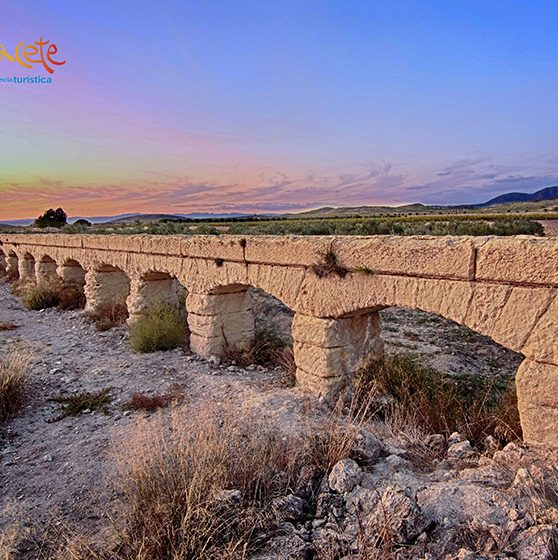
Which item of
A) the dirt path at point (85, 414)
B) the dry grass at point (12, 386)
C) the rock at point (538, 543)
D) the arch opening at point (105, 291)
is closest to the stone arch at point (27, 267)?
the arch opening at point (105, 291)

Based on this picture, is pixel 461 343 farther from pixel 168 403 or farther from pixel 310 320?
pixel 168 403

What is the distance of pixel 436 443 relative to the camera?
387 centimetres

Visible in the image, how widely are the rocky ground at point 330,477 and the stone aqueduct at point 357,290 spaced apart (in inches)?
19.8

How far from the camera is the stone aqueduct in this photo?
362 centimetres

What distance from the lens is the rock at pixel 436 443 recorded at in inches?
151

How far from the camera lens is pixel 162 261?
807 centimetres

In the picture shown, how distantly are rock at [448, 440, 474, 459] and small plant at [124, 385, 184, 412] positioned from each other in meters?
2.91

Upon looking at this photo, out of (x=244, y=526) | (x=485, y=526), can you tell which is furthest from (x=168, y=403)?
(x=485, y=526)

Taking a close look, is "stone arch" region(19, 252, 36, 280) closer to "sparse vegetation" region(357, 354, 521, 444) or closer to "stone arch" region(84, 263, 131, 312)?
"stone arch" region(84, 263, 131, 312)

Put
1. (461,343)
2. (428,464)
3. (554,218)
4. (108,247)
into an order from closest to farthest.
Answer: (428,464)
(461,343)
(108,247)
(554,218)

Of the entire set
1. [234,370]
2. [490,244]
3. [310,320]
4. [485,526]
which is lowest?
[234,370]

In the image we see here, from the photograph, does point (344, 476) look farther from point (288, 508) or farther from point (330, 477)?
point (288, 508)

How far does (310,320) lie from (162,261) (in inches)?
144

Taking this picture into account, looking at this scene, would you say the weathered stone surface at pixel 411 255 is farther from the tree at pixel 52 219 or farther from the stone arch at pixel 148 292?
the tree at pixel 52 219
